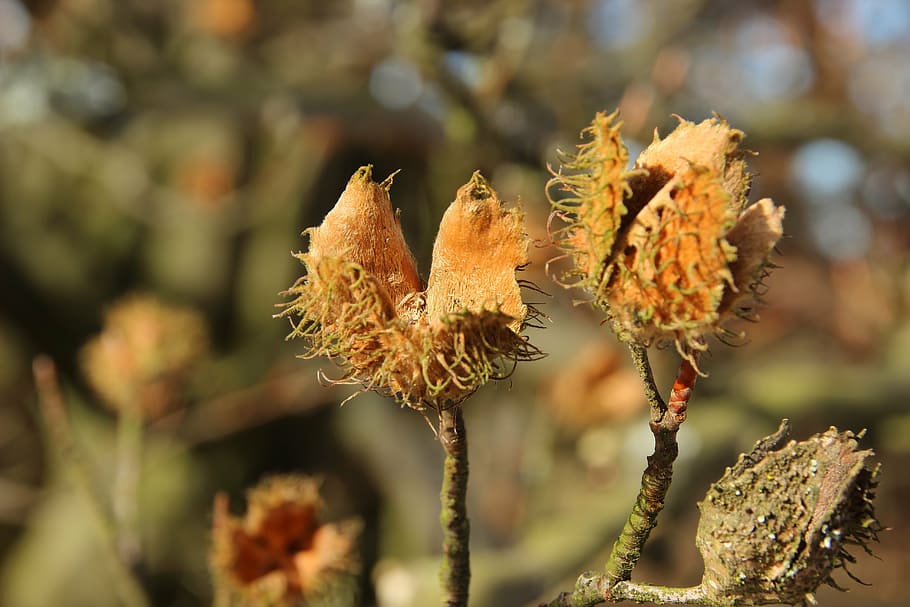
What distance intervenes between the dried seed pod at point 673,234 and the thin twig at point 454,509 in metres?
0.29

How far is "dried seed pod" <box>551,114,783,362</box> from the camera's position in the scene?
87cm

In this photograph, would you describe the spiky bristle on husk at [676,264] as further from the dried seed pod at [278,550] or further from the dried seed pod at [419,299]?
the dried seed pod at [278,550]

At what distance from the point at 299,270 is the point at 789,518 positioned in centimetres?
514

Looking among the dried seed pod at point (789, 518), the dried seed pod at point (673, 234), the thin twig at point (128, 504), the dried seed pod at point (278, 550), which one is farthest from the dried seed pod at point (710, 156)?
the thin twig at point (128, 504)

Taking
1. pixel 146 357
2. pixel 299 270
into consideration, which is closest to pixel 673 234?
pixel 146 357

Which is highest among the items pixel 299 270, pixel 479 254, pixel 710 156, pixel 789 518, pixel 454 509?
pixel 299 270

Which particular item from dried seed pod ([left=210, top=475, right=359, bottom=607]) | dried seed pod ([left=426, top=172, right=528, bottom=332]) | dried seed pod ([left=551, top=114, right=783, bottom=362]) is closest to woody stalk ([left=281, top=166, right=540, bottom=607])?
dried seed pod ([left=426, top=172, right=528, bottom=332])

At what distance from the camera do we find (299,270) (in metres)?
5.75

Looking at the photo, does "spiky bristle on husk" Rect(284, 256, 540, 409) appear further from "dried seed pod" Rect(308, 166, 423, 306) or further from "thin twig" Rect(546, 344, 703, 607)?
"thin twig" Rect(546, 344, 703, 607)

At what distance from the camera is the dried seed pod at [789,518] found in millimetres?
890

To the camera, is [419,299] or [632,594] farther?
[419,299]

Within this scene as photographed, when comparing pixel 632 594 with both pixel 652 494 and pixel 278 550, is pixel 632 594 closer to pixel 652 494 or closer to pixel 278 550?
pixel 652 494

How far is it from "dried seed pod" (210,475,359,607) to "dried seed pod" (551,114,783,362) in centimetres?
116

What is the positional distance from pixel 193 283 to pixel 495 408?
2.62 meters
